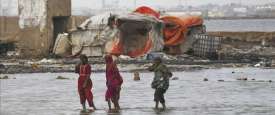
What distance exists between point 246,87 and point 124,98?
4131mm

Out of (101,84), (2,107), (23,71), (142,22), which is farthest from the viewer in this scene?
(142,22)

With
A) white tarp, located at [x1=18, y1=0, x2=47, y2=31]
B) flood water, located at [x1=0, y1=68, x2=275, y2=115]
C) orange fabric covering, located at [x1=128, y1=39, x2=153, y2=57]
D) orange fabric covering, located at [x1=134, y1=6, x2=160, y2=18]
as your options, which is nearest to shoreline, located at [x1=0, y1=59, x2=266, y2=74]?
flood water, located at [x1=0, y1=68, x2=275, y2=115]

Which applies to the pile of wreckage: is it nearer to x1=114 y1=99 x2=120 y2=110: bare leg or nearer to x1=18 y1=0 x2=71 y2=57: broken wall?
x1=18 y1=0 x2=71 y2=57: broken wall

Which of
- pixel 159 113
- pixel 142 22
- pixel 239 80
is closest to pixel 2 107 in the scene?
pixel 159 113

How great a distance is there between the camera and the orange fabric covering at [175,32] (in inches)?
1433

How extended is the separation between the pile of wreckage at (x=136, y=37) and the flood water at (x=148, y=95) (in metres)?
6.78

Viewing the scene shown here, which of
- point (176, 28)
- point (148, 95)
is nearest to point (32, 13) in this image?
point (176, 28)

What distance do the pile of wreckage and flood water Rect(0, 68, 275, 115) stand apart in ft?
22.2

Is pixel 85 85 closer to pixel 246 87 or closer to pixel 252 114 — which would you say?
pixel 252 114

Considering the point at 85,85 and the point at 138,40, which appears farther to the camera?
the point at 138,40

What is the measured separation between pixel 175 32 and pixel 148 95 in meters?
16.5

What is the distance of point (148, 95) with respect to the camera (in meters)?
20.4

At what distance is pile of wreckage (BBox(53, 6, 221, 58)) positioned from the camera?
34.6 metres

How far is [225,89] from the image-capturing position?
2188cm
